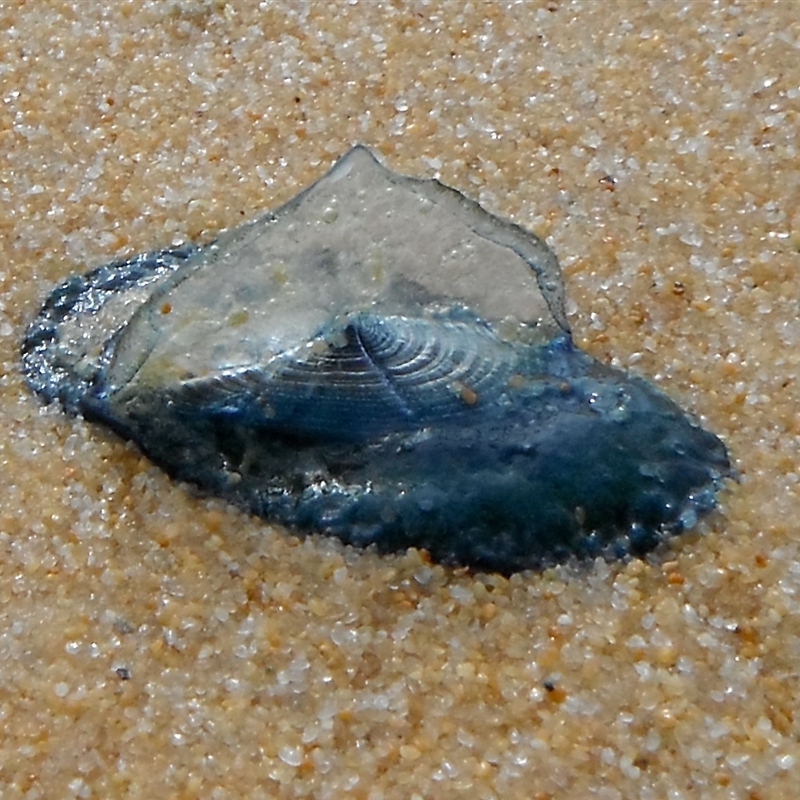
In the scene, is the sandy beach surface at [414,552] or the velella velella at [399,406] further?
the velella velella at [399,406]

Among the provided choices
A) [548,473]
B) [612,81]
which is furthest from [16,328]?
[612,81]

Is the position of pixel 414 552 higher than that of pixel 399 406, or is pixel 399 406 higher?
pixel 399 406

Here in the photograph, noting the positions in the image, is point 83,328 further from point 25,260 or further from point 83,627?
point 83,627

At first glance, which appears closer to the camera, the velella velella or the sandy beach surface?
the sandy beach surface
